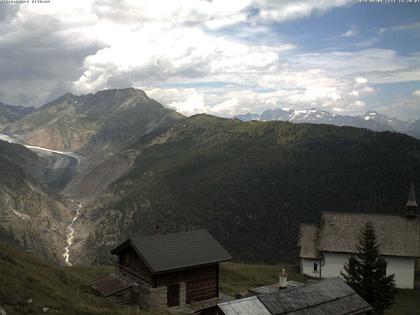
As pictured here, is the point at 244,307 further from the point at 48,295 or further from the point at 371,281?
the point at 371,281

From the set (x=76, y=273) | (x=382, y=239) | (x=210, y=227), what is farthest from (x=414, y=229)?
(x=210, y=227)

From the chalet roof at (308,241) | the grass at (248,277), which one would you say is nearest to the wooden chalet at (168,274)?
the grass at (248,277)

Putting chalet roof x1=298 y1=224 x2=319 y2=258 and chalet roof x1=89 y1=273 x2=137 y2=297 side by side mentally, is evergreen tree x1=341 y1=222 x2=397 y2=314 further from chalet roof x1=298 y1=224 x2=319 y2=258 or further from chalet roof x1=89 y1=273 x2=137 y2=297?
chalet roof x1=298 y1=224 x2=319 y2=258

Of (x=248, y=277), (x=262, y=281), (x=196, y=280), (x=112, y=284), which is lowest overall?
(x=262, y=281)

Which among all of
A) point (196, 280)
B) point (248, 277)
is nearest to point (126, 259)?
point (196, 280)

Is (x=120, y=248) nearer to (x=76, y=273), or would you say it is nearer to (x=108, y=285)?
(x=108, y=285)
